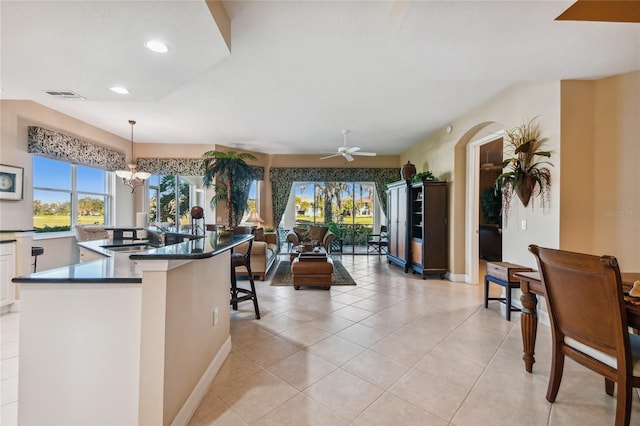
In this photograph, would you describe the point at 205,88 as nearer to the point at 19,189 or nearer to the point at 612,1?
the point at 19,189

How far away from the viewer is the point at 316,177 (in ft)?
25.1

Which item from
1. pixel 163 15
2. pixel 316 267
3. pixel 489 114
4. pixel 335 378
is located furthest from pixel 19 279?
pixel 489 114

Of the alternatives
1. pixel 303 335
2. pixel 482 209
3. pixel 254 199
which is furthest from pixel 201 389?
pixel 482 209

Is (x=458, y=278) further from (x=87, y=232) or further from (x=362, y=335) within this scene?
(x=87, y=232)

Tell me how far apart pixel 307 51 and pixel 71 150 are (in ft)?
15.3

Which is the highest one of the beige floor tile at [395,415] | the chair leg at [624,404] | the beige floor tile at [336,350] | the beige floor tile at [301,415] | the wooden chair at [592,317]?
the wooden chair at [592,317]

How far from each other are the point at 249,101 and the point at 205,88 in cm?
63

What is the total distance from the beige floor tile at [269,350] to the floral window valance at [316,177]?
525 cm

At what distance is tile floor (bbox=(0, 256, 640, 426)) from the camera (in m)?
1.66

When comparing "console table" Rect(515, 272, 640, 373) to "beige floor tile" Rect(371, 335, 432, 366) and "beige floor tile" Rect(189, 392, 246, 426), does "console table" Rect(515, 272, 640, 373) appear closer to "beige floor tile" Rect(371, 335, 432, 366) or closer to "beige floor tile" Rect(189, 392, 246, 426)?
"beige floor tile" Rect(371, 335, 432, 366)

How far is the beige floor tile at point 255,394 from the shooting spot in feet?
5.52

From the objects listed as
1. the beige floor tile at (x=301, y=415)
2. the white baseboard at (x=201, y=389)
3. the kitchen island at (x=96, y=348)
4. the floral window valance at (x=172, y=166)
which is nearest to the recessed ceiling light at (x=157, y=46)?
the kitchen island at (x=96, y=348)

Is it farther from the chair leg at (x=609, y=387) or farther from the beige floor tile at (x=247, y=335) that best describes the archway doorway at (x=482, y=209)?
the beige floor tile at (x=247, y=335)

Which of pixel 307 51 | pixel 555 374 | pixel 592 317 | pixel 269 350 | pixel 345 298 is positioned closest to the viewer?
pixel 592 317
